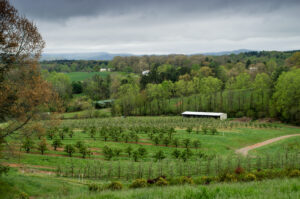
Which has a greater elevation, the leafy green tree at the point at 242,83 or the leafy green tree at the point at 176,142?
the leafy green tree at the point at 242,83

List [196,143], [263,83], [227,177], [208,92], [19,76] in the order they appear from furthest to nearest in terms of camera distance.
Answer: [208,92] < [263,83] < [196,143] < [227,177] < [19,76]

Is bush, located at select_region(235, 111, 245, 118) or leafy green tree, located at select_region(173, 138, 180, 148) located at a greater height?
leafy green tree, located at select_region(173, 138, 180, 148)

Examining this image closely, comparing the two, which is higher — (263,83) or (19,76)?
(19,76)

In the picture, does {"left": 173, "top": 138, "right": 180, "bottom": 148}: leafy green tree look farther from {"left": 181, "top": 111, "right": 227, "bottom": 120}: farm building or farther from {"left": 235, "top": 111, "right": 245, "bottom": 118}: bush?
{"left": 235, "top": 111, "right": 245, "bottom": 118}: bush

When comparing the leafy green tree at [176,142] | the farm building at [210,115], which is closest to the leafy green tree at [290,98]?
the farm building at [210,115]

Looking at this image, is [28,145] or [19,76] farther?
[28,145]

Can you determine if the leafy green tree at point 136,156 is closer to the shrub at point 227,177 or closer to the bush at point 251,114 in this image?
the shrub at point 227,177

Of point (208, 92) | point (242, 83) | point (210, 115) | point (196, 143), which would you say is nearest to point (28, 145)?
point (196, 143)

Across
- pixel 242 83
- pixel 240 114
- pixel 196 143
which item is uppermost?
pixel 242 83

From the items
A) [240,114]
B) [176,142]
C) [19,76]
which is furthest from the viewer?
[240,114]

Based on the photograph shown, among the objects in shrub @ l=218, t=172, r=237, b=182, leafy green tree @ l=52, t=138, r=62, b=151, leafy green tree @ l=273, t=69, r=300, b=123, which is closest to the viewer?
shrub @ l=218, t=172, r=237, b=182

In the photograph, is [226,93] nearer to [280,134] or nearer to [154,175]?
[280,134]

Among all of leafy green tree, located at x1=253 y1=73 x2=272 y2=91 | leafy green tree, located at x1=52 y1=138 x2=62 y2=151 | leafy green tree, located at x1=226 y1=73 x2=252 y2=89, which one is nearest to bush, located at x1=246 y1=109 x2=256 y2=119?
leafy green tree, located at x1=253 y1=73 x2=272 y2=91

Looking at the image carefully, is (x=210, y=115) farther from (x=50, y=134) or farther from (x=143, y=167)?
(x=143, y=167)
